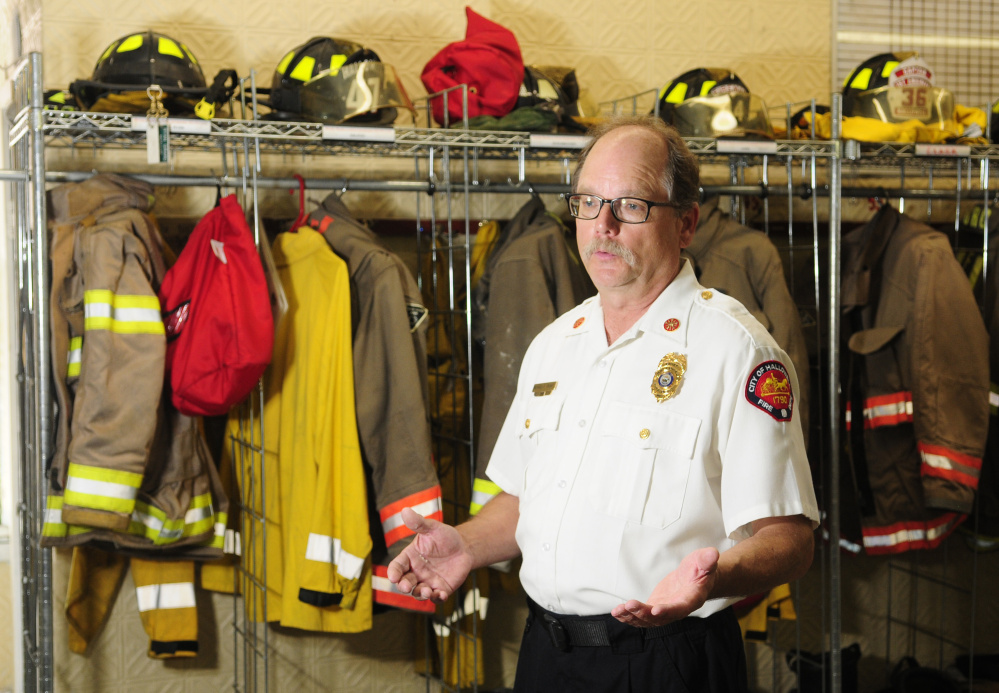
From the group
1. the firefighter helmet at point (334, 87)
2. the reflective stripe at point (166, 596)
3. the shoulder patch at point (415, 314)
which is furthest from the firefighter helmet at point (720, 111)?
the reflective stripe at point (166, 596)

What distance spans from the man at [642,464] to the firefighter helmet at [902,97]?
1917 mm

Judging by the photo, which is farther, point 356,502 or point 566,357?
point 356,502

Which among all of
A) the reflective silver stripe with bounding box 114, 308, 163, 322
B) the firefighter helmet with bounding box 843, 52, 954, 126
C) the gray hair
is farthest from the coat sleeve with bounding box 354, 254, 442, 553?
the firefighter helmet with bounding box 843, 52, 954, 126

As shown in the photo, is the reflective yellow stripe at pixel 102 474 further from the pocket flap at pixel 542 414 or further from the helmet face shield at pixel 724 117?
the helmet face shield at pixel 724 117

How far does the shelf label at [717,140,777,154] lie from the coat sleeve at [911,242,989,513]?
0.65m

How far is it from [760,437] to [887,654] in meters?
2.86

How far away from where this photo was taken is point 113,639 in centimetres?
327

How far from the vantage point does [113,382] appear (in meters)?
2.53

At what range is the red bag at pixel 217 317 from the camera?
2555 millimetres

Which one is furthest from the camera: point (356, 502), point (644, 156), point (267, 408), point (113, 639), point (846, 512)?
point (846, 512)

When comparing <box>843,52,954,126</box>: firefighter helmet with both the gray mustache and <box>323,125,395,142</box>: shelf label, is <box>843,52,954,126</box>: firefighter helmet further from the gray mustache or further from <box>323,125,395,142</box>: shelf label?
the gray mustache

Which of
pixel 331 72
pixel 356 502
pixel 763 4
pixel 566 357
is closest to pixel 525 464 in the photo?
pixel 566 357

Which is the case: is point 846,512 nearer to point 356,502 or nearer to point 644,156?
point 356,502

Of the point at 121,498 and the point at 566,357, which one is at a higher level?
the point at 566,357
